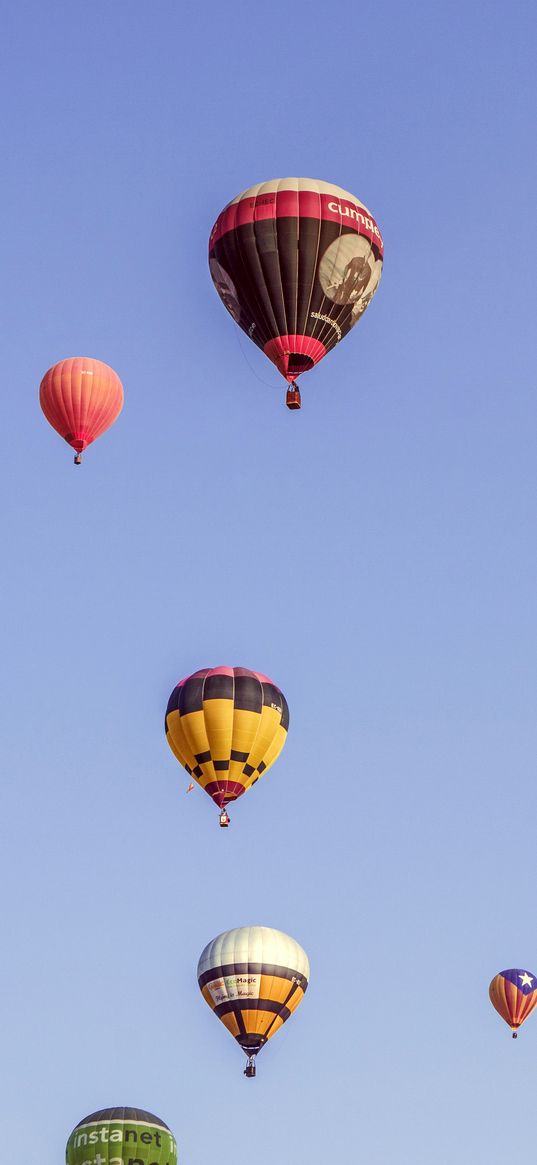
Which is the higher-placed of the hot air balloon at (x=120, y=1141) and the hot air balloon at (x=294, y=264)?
the hot air balloon at (x=294, y=264)

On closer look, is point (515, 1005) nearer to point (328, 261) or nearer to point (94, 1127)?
point (94, 1127)

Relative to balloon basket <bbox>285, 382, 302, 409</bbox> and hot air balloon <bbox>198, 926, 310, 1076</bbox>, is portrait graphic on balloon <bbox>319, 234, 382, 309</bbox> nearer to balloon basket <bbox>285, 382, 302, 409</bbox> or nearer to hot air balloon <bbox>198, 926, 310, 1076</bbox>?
balloon basket <bbox>285, 382, 302, 409</bbox>

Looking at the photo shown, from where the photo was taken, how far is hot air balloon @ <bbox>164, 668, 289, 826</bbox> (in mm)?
53938

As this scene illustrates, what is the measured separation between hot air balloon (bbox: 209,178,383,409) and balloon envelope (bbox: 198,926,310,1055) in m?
15.4

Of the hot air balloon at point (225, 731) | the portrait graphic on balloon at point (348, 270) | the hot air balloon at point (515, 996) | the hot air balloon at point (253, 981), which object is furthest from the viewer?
the hot air balloon at point (515, 996)

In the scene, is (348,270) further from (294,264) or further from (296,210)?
(296,210)

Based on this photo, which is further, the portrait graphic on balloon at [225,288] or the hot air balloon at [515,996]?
the hot air balloon at [515,996]

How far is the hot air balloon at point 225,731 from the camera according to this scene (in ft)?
177

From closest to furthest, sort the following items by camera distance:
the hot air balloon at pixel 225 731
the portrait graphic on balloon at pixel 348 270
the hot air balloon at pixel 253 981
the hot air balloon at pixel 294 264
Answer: the hot air balloon at pixel 294 264 → the portrait graphic on balloon at pixel 348 270 → the hot air balloon at pixel 225 731 → the hot air balloon at pixel 253 981

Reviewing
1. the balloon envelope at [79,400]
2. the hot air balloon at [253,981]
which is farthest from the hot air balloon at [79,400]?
the hot air balloon at [253,981]

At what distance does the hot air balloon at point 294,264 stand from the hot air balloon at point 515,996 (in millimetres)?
24029

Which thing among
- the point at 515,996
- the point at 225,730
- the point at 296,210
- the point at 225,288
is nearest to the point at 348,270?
the point at 296,210

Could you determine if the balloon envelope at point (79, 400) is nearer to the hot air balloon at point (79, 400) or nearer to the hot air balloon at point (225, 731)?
the hot air balloon at point (79, 400)

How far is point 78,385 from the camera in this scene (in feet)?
179
